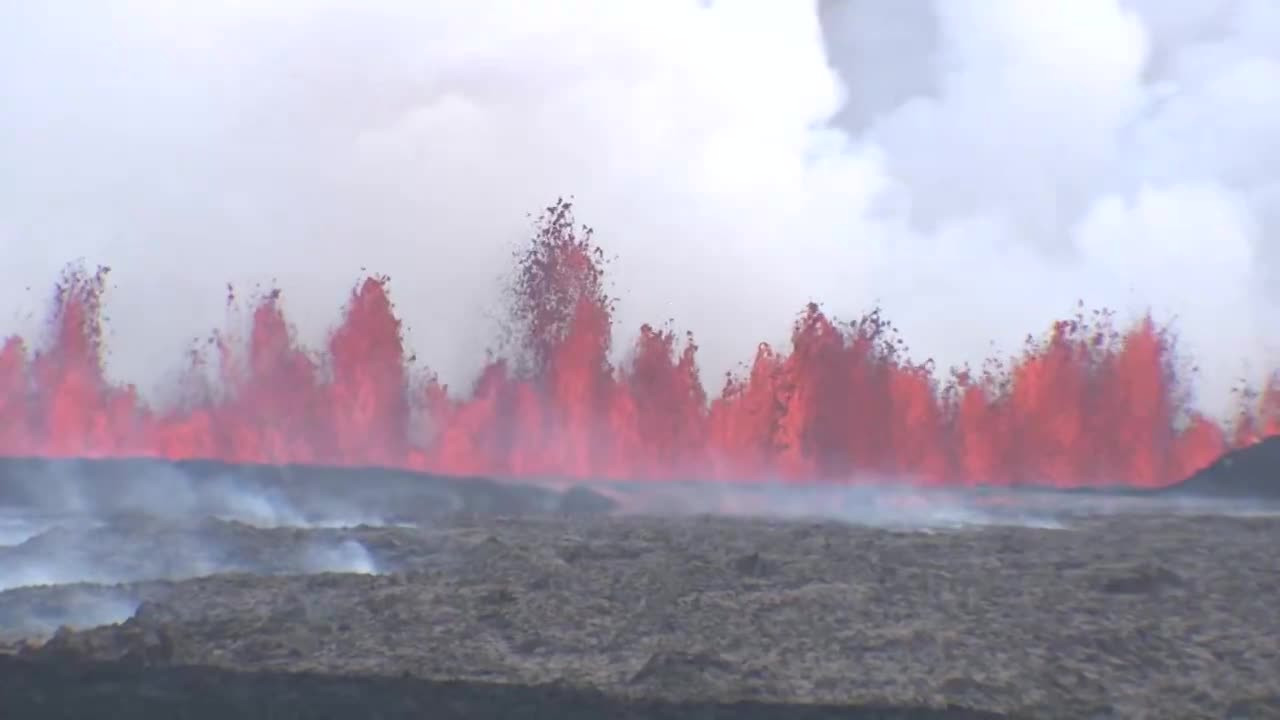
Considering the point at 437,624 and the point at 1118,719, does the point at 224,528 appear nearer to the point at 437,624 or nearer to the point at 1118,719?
the point at 437,624

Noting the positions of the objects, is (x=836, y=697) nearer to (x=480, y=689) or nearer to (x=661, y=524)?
(x=480, y=689)

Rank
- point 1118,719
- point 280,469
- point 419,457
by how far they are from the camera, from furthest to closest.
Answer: point 419,457 < point 280,469 < point 1118,719

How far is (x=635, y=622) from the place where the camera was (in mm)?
15008

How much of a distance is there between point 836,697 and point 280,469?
29.6m

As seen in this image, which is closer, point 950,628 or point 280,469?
point 950,628

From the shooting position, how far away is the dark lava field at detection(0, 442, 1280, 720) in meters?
12.2

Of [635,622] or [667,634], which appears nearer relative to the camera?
[667,634]

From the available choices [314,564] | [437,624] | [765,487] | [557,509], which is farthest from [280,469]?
[437,624]

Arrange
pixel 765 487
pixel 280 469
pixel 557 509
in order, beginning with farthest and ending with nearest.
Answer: pixel 765 487 < pixel 280 469 < pixel 557 509

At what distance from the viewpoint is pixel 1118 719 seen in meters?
12.2

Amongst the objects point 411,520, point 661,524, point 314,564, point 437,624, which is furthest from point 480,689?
point 411,520

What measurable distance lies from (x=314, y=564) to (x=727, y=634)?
767 centimetres

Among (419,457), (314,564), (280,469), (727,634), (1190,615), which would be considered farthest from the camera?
(419,457)

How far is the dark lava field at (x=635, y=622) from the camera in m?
12.2
